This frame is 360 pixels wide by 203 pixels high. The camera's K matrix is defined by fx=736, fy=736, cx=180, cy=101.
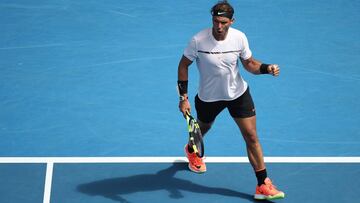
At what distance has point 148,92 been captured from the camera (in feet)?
37.8

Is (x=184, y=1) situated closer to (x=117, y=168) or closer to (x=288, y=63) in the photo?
(x=288, y=63)

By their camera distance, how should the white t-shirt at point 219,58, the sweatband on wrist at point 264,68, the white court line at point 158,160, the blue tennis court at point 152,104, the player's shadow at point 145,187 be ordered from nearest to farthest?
1. the sweatband on wrist at point 264,68
2. the white t-shirt at point 219,58
3. the player's shadow at point 145,187
4. the blue tennis court at point 152,104
5. the white court line at point 158,160

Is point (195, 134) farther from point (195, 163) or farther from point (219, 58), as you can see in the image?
point (195, 163)

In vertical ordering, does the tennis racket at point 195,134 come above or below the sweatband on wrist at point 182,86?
below

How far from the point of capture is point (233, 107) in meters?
8.80

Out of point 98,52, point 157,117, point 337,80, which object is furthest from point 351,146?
point 98,52

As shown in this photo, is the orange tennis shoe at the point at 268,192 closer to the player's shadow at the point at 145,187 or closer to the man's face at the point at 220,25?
the player's shadow at the point at 145,187

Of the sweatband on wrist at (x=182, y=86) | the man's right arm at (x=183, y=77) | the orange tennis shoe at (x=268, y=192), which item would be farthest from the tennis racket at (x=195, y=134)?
the orange tennis shoe at (x=268, y=192)

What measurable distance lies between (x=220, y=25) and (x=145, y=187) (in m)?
2.36

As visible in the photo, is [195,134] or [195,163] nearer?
[195,134]

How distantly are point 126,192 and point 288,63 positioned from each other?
442 cm

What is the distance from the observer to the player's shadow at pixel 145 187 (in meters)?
9.10

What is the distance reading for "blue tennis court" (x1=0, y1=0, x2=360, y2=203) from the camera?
30.7ft

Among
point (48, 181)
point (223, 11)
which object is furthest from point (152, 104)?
point (223, 11)
